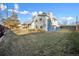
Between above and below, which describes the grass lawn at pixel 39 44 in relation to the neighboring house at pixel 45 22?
below

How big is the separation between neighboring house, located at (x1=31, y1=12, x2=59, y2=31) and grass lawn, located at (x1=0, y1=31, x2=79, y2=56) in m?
0.05

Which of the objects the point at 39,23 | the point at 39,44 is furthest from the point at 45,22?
the point at 39,44

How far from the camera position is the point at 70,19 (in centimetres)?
137

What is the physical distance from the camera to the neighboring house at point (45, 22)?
4.52 feet

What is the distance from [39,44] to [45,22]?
171mm

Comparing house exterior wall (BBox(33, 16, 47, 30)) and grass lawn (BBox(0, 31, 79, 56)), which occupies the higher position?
house exterior wall (BBox(33, 16, 47, 30))

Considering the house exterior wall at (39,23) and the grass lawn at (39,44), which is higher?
the house exterior wall at (39,23)

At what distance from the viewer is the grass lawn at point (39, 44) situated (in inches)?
53.9

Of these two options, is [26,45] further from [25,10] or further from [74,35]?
[74,35]

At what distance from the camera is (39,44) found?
4.53ft

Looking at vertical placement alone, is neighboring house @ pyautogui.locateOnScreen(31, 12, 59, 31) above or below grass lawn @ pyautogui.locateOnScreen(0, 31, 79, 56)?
above

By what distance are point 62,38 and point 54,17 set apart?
170 millimetres

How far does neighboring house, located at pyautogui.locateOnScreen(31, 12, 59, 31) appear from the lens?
1378mm

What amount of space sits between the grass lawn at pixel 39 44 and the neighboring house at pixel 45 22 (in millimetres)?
45
